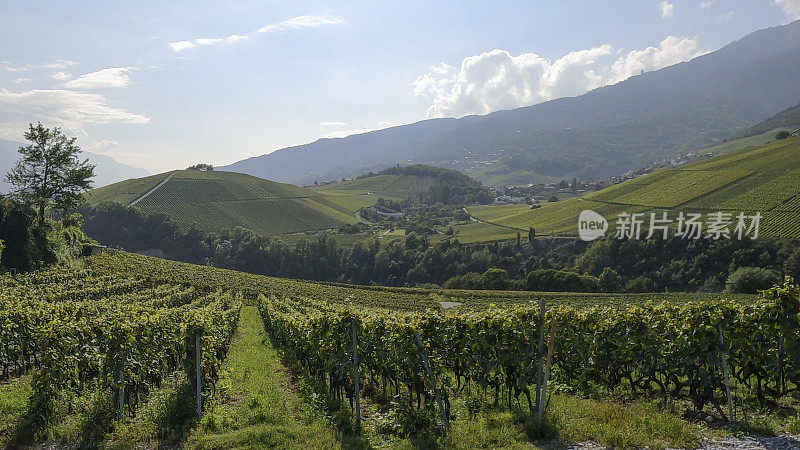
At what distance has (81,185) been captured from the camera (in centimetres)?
4884

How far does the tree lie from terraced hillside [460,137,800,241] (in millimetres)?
93570

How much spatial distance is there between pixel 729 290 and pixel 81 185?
264 ft

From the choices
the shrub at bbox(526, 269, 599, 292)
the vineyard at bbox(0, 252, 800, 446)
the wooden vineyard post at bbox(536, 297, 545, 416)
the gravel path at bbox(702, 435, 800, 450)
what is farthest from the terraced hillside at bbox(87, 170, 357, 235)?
the gravel path at bbox(702, 435, 800, 450)

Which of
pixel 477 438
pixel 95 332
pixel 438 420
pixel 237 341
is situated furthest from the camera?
pixel 237 341

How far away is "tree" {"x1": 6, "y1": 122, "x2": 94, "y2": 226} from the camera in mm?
45438

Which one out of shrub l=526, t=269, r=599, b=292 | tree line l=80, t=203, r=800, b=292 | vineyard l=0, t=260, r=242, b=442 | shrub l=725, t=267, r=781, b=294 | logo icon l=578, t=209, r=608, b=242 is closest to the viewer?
vineyard l=0, t=260, r=242, b=442

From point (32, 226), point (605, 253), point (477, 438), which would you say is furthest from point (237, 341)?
point (605, 253)

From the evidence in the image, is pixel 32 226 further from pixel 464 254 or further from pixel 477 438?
pixel 464 254

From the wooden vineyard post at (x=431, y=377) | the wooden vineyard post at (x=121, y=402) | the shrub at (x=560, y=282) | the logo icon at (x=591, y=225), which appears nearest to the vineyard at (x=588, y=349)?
the wooden vineyard post at (x=431, y=377)

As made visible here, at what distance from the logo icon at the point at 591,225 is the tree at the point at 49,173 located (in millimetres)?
92917

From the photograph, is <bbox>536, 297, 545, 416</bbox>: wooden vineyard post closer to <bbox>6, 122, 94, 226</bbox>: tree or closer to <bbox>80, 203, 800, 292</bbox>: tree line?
<bbox>6, 122, 94, 226</bbox>: tree

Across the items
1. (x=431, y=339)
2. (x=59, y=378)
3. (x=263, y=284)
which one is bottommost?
(x=263, y=284)

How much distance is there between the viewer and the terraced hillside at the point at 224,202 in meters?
146

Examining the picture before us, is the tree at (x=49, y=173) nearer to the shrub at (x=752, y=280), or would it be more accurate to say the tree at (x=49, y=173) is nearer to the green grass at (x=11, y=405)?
the green grass at (x=11, y=405)
